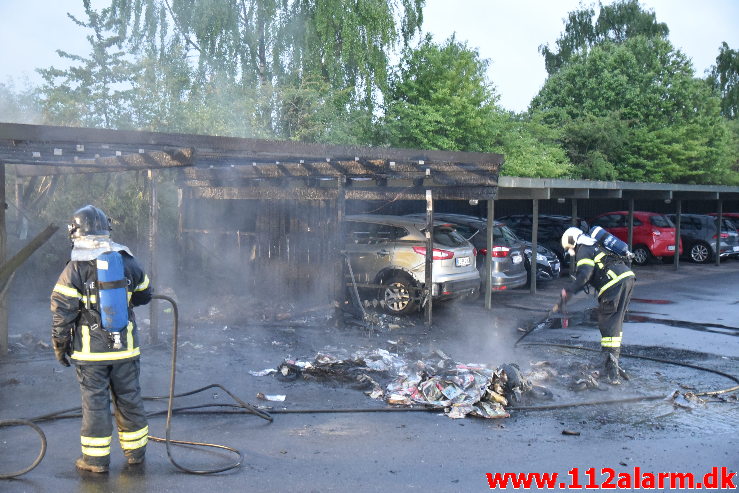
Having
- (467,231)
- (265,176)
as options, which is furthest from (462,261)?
(265,176)

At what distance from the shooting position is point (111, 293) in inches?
186

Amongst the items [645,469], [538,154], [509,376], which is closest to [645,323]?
[509,376]

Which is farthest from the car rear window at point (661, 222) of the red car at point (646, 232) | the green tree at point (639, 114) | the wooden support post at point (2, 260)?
the wooden support post at point (2, 260)

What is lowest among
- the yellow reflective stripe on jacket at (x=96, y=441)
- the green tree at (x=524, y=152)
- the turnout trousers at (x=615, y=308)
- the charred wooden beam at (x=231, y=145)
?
the yellow reflective stripe on jacket at (x=96, y=441)

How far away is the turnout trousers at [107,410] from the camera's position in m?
4.69

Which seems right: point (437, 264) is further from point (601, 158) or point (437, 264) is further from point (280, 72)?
point (601, 158)

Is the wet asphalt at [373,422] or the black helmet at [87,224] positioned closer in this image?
the black helmet at [87,224]

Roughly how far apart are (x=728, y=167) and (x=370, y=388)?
37.9 m

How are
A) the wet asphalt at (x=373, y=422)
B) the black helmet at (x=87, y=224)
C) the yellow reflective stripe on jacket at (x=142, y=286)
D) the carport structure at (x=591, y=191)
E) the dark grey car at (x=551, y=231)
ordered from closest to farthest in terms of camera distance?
the black helmet at (x=87, y=224) < the wet asphalt at (x=373, y=422) < the yellow reflective stripe on jacket at (x=142, y=286) < the carport structure at (x=591, y=191) < the dark grey car at (x=551, y=231)

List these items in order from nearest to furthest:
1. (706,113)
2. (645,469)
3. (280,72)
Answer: (645,469) < (280,72) < (706,113)

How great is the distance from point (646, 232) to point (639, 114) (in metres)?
15.4

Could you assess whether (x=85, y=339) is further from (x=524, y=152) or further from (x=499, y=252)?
(x=524, y=152)

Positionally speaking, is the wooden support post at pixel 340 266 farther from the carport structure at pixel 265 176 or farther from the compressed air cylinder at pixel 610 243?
the compressed air cylinder at pixel 610 243

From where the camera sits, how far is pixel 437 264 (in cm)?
1145
